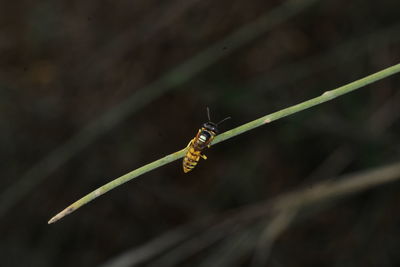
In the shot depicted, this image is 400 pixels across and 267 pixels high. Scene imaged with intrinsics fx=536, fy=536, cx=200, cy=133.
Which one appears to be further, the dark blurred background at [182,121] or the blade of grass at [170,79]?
the dark blurred background at [182,121]

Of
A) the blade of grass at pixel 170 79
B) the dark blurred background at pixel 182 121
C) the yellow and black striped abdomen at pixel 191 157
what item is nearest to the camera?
the yellow and black striped abdomen at pixel 191 157

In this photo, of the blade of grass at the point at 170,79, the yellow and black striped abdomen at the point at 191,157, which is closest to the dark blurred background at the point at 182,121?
the blade of grass at the point at 170,79

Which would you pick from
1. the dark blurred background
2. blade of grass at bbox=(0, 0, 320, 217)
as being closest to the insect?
blade of grass at bbox=(0, 0, 320, 217)

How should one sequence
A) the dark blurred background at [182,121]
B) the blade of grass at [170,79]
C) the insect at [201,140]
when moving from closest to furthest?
the insect at [201,140], the blade of grass at [170,79], the dark blurred background at [182,121]

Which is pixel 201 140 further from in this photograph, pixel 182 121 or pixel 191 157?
pixel 182 121

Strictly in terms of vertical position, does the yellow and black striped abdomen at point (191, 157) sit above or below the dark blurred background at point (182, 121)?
below

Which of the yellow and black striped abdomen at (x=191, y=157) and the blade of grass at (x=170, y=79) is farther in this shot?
the blade of grass at (x=170, y=79)

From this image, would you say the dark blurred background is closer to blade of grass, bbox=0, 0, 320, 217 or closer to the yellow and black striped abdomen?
blade of grass, bbox=0, 0, 320, 217

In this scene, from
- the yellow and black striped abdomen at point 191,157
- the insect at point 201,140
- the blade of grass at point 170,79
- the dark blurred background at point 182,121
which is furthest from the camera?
the dark blurred background at point 182,121

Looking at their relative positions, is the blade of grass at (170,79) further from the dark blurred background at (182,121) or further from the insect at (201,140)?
the insect at (201,140)
